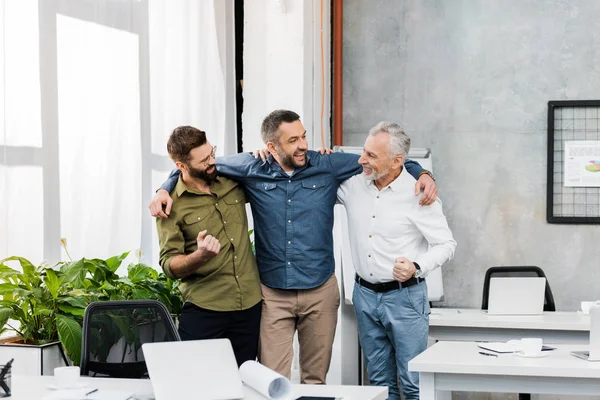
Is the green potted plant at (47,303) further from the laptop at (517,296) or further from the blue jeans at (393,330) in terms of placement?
the laptop at (517,296)

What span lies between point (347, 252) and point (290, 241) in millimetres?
1681

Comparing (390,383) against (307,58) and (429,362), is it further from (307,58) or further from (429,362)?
(307,58)

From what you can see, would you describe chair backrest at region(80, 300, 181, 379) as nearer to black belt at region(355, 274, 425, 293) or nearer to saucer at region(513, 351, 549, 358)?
black belt at region(355, 274, 425, 293)

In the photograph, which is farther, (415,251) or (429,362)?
(415,251)

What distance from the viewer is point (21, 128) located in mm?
3729

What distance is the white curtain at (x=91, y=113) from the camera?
12.2 ft

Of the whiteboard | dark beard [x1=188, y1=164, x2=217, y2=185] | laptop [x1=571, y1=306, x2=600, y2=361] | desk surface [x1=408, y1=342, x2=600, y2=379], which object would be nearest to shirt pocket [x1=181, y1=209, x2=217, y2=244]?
dark beard [x1=188, y1=164, x2=217, y2=185]

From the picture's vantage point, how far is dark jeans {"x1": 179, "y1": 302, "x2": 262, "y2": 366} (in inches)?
143

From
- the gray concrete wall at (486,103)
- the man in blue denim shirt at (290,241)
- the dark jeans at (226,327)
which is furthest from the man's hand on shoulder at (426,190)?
the gray concrete wall at (486,103)

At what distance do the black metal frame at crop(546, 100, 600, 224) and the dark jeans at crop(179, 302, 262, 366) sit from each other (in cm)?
314

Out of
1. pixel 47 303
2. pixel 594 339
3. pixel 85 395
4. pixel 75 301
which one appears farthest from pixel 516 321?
pixel 85 395

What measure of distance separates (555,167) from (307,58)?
191cm

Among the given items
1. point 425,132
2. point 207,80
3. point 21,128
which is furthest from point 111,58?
point 425,132

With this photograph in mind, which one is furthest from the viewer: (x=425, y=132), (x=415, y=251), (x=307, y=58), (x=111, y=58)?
(x=425, y=132)
